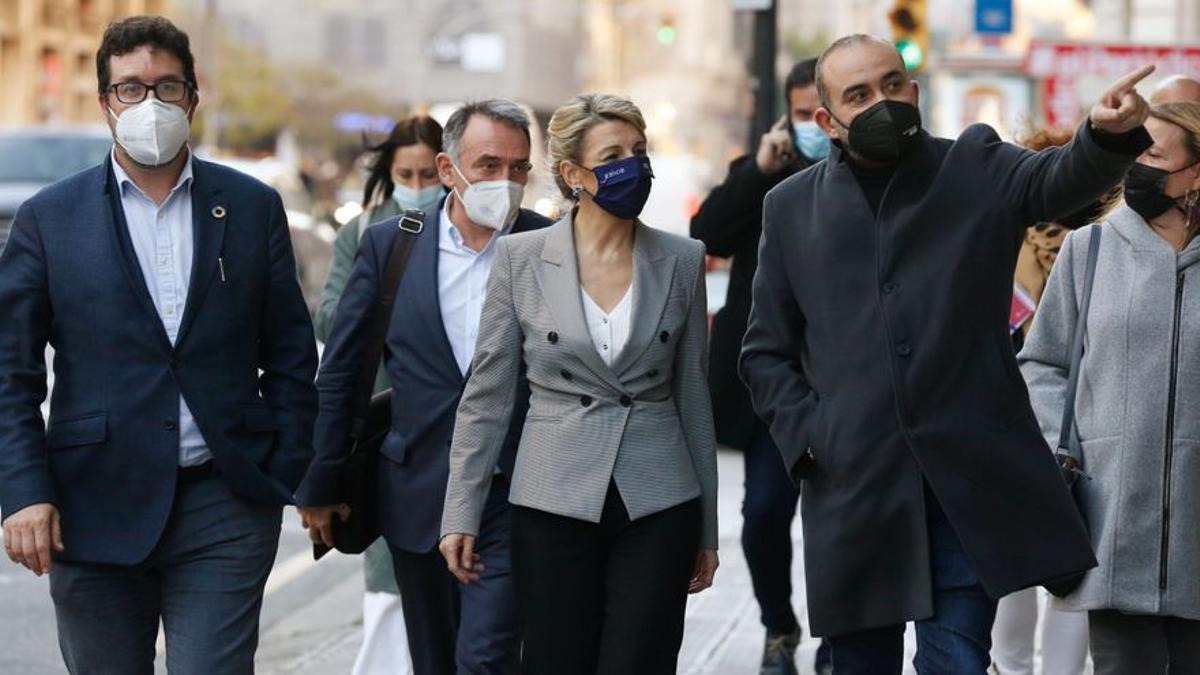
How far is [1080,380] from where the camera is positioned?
5664 millimetres

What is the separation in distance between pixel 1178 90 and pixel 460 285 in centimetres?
231

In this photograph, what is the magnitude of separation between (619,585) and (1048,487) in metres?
1.01

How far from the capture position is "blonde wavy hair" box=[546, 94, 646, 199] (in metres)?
5.42

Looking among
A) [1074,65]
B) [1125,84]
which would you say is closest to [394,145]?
[1125,84]

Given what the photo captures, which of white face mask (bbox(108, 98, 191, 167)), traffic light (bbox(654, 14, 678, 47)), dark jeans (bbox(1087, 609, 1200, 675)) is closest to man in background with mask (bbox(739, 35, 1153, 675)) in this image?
dark jeans (bbox(1087, 609, 1200, 675))

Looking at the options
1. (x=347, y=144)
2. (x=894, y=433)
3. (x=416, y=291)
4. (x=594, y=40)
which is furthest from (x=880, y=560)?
(x=594, y=40)

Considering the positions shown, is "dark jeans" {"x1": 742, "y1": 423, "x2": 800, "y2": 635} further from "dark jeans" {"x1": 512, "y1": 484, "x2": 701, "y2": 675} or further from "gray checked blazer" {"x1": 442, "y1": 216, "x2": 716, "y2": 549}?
"dark jeans" {"x1": 512, "y1": 484, "x2": 701, "y2": 675}

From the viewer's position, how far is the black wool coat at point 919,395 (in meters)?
5.08

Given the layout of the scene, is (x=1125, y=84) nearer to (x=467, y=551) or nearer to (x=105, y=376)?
(x=467, y=551)

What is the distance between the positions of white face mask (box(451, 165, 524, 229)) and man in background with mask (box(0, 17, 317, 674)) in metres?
0.93

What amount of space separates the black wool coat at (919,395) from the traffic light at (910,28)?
1210 cm

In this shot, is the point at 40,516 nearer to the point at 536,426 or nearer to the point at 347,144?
the point at 536,426

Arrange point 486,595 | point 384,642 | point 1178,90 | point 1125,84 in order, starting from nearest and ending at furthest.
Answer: point 1125,84 → point 486,595 → point 1178,90 → point 384,642

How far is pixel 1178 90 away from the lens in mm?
6832
